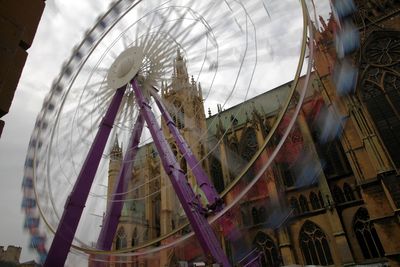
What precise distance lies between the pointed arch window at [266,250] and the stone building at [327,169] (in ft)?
0.24

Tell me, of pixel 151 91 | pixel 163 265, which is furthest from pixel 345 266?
pixel 151 91

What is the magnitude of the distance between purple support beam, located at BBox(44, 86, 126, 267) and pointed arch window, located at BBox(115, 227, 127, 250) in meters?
19.8

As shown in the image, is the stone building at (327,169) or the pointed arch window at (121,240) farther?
the pointed arch window at (121,240)

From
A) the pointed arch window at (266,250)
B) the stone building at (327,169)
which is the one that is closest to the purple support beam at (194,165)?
the stone building at (327,169)

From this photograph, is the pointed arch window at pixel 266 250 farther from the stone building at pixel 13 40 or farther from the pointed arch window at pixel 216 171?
the stone building at pixel 13 40

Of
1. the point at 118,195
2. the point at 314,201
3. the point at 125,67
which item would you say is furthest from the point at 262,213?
the point at 125,67

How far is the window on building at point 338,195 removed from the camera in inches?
868

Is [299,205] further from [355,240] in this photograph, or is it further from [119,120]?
[119,120]

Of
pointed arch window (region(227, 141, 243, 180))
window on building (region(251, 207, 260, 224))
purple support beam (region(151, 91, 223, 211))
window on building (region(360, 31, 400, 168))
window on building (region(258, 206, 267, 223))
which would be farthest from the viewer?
pointed arch window (region(227, 141, 243, 180))

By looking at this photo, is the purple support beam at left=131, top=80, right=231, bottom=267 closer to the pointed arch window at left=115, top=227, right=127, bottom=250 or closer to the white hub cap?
the white hub cap

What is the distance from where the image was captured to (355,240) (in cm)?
2006

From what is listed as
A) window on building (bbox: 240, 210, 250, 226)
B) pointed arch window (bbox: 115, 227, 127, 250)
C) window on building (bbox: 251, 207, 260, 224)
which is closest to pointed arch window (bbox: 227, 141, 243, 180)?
window on building (bbox: 240, 210, 250, 226)

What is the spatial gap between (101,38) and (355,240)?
20572mm

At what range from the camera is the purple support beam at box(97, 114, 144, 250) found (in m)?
12.2
